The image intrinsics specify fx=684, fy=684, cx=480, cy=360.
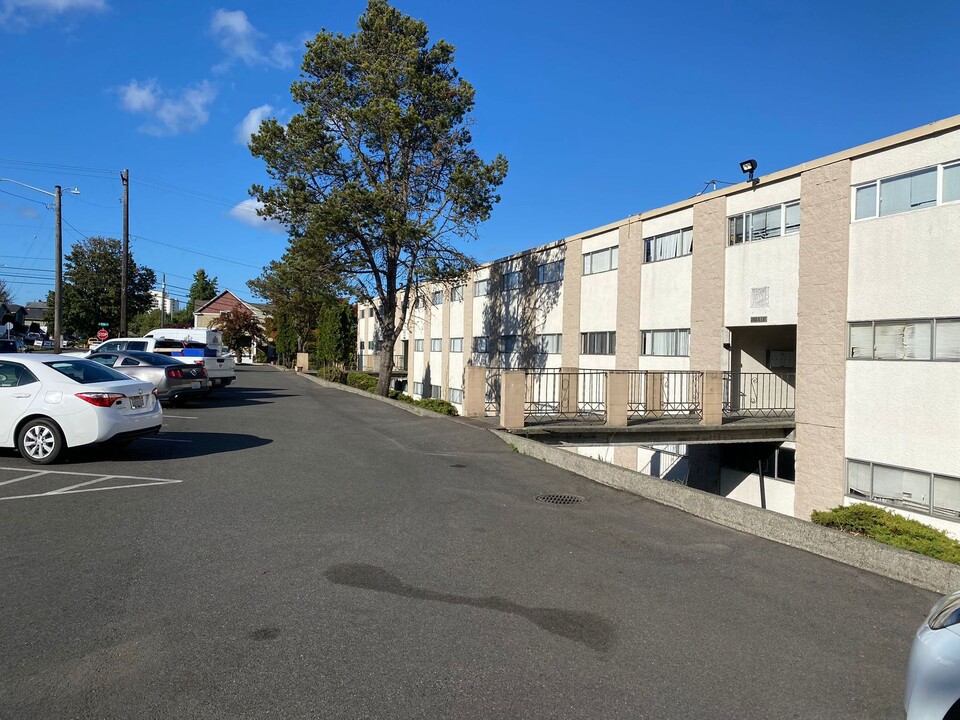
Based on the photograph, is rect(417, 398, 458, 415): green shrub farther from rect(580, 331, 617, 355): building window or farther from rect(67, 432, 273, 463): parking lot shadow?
rect(67, 432, 273, 463): parking lot shadow

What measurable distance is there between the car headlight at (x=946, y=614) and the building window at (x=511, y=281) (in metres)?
26.5

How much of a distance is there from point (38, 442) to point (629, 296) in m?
17.0

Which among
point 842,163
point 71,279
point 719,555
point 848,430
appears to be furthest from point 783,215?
point 71,279

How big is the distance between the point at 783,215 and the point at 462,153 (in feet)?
44.8

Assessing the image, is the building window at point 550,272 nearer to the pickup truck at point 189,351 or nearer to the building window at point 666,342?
the building window at point 666,342

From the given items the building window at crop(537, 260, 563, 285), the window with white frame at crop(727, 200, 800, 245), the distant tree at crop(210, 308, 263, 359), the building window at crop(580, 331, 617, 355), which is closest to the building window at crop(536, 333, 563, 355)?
the building window at crop(580, 331, 617, 355)

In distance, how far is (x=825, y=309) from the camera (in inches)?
620

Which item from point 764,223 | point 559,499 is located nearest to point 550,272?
point 764,223

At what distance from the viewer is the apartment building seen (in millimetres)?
13453

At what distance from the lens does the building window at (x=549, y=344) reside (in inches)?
1036

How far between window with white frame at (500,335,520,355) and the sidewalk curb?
763 inches

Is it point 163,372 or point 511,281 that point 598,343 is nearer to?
point 511,281

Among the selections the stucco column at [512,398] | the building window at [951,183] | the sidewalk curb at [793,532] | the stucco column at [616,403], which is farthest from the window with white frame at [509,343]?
the sidewalk curb at [793,532]

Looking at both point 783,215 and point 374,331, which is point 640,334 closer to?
point 783,215
